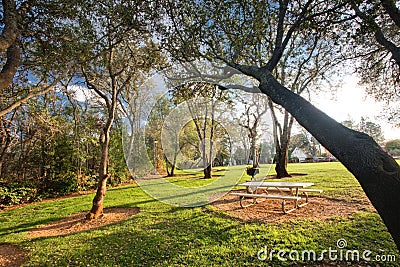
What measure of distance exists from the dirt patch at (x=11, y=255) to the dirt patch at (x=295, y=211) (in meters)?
5.06

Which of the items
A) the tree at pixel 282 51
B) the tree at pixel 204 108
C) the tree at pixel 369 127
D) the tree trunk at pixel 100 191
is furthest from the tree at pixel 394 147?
the tree trunk at pixel 100 191

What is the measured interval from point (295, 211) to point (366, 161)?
15.6 feet

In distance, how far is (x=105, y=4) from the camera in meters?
5.62

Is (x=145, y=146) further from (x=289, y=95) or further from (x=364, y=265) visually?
(x=364, y=265)

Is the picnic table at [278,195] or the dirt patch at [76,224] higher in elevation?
the picnic table at [278,195]

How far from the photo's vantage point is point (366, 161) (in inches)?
90.7

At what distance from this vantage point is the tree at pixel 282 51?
224 centimetres

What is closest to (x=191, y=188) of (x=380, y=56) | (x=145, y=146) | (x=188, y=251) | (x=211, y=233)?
(x=145, y=146)

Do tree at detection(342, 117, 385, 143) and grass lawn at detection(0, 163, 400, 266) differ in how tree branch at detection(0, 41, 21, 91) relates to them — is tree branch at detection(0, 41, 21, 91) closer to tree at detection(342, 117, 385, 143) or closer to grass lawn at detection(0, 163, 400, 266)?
grass lawn at detection(0, 163, 400, 266)

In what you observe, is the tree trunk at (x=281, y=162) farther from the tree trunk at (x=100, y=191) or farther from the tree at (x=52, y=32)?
the tree at (x=52, y=32)

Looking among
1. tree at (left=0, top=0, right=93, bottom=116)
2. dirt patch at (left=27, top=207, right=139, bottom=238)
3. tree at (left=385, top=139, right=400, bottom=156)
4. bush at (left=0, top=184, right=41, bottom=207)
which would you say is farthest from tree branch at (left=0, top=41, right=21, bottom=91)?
tree at (left=385, top=139, right=400, bottom=156)

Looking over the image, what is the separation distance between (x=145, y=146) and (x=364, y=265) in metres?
5.54

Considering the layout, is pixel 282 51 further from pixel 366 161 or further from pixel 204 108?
pixel 204 108

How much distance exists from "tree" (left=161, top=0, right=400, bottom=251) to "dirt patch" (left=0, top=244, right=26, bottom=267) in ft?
18.8
